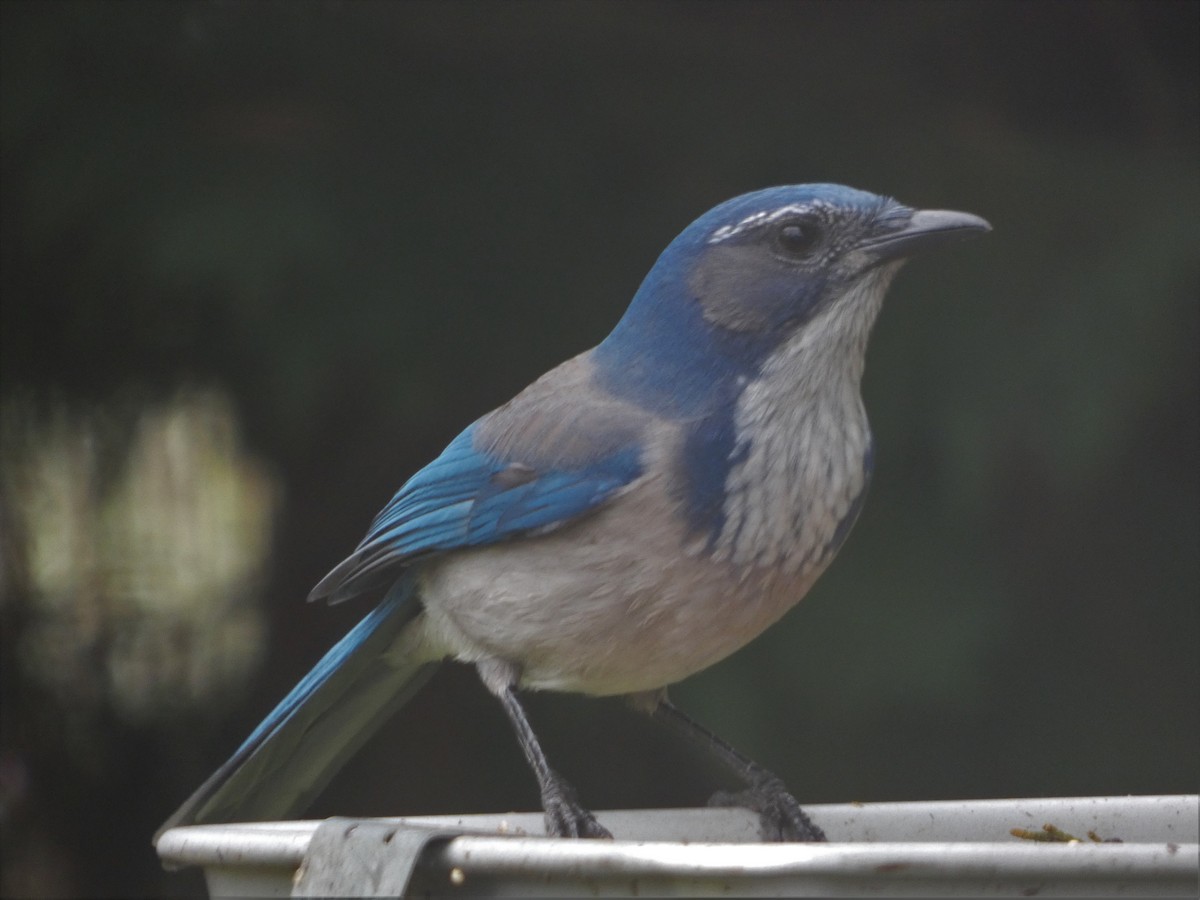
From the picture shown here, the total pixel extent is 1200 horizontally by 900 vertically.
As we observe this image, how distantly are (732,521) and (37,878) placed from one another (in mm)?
2010

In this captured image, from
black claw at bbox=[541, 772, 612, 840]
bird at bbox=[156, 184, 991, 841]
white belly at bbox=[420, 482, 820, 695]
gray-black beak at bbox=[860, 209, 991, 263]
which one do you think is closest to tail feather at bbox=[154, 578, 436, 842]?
bird at bbox=[156, 184, 991, 841]

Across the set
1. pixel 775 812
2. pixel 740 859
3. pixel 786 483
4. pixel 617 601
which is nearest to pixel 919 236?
pixel 786 483

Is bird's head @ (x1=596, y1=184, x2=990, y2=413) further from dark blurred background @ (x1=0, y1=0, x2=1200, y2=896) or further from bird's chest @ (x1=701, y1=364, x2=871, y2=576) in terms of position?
dark blurred background @ (x1=0, y1=0, x2=1200, y2=896)

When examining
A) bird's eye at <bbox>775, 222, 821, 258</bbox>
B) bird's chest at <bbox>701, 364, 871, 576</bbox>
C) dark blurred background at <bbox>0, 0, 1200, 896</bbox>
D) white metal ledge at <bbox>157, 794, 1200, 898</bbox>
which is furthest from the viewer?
dark blurred background at <bbox>0, 0, 1200, 896</bbox>

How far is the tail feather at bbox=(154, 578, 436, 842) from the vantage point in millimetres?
2045

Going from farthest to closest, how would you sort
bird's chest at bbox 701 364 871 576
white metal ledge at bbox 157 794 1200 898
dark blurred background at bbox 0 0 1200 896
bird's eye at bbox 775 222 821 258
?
dark blurred background at bbox 0 0 1200 896 → bird's eye at bbox 775 222 821 258 → bird's chest at bbox 701 364 871 576 → white metal ledge at bbox 157 794 1200 898

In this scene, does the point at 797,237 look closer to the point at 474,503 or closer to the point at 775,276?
the point at 775,276

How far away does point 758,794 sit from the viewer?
214 cm

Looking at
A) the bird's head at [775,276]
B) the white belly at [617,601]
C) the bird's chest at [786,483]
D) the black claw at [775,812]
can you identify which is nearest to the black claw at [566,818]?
the white belly at [617,601]

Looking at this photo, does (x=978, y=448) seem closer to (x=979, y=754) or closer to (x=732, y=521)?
(x=979, y=754)

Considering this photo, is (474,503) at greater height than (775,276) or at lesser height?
lesser

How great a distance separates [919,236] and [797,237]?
0.52 ft

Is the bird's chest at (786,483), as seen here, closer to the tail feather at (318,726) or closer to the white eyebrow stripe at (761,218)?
the white eyebrow stripe at (761,218)

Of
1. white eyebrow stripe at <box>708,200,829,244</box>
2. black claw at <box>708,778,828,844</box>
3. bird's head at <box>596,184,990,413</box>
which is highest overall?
white eyebrow stripe at <box>708,200,829,244</box>
